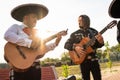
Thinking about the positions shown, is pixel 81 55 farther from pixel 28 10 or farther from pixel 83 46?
pixel 28 10

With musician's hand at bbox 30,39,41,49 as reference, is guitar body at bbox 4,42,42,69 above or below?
below

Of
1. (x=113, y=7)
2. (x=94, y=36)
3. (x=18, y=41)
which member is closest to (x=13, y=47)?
(x=18, y=41)

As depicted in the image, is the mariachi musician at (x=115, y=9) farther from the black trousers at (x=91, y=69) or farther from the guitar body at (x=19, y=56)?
the black trousers at (x=91, y=69)

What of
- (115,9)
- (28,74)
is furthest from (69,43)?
(115,9)

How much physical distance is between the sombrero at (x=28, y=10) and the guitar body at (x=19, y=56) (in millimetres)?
629

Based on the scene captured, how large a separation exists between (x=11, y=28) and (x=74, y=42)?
2.68 metres

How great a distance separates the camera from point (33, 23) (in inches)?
215

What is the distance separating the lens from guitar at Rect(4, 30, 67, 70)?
525 cm

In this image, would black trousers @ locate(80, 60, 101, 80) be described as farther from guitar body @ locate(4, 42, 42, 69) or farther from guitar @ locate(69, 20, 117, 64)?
guitar body @ locate(4, 42, 42, 69)

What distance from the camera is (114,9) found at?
4.66 metres

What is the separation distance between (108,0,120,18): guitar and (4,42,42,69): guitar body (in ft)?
4.68

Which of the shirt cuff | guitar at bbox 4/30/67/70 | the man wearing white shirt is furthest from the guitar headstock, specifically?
the shirt cuff

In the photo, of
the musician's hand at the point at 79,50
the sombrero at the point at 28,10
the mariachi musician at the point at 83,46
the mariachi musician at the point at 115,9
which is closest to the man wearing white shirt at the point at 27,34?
the sombrero at the point at 28,10

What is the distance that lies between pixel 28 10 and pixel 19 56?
83cm
